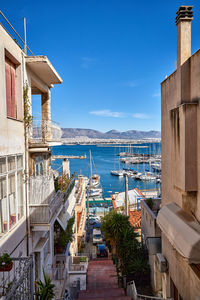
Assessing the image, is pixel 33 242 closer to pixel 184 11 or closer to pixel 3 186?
pixel 3 186

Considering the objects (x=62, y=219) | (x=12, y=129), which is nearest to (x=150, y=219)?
(x=62, y=219)

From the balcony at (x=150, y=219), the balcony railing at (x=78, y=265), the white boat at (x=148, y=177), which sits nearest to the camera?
the balcony at (x=150, y=219)

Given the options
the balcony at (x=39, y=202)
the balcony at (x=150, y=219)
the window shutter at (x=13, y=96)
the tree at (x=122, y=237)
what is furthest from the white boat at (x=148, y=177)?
the window shutter at (x=13, y=96)

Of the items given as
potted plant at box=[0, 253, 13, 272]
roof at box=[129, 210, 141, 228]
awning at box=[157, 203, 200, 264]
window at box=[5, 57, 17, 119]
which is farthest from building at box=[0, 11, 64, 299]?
roof at box=[129, 210, 141, 228]

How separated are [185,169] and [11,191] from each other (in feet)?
17.4

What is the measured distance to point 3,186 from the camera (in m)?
6.21

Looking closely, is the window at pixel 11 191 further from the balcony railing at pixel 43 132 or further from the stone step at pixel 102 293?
the stone step at pixel 102 293

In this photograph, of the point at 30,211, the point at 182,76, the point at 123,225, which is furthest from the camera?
the point at 123,225

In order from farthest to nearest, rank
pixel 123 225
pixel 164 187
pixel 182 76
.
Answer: pixel 123 225 → pixel 164 187 → pixel 182 76

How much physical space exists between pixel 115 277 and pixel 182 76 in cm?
1304

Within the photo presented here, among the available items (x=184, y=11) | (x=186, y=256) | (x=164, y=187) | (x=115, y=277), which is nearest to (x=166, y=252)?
(x=164, y=187)

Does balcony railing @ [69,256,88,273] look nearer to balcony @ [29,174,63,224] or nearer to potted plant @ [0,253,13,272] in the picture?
balcony @ [29,174,63,224]

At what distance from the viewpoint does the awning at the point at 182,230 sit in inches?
187

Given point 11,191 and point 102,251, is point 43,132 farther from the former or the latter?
point 102,251
